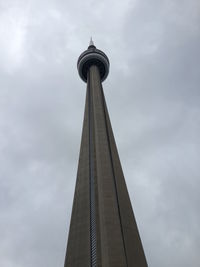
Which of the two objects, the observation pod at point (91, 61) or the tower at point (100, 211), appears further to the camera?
the observation pod at point (91, 61)

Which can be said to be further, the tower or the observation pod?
the observation pod

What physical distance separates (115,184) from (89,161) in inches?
232

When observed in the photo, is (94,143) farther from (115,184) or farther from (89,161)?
(115,184)

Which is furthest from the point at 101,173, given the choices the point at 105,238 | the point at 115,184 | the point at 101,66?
the point at 101,66

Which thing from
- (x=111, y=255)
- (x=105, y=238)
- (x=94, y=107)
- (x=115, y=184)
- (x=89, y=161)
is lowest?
(x=111, y=255)

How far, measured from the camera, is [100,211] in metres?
38.6

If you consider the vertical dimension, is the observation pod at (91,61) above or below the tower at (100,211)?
above

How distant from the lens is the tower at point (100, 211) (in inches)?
1368

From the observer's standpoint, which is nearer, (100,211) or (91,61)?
(100,211)

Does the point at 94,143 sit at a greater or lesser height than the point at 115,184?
greater

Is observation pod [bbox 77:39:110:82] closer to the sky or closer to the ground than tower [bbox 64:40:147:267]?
closer to the sky

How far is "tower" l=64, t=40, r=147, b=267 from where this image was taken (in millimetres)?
34750

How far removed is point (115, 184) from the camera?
143 feet

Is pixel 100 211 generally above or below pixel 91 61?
below
